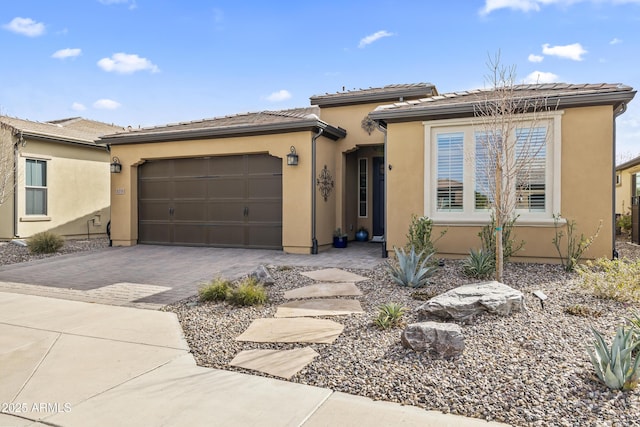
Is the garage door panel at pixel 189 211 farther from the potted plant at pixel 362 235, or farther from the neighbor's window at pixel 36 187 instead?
the neighbor's window at pixel 36 187

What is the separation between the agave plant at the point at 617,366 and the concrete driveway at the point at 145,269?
4.90 meters

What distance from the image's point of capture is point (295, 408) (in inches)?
108

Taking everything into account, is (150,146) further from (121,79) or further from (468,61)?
(468,61)

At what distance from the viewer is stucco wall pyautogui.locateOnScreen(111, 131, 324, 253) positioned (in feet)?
32.4

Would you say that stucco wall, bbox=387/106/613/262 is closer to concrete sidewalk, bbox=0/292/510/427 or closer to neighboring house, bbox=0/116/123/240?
concrete sidewalk, bbox=0/292/510/427

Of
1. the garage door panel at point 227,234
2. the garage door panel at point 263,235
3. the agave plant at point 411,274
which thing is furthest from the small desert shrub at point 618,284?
the garage door panel at point 227,234

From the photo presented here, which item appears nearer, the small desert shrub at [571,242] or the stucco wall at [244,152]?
the small desert shrub at [571,242]

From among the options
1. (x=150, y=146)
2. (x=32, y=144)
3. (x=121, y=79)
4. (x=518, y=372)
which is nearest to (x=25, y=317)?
(x=518, y=372)

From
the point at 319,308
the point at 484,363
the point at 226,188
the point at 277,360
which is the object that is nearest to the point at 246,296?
the point at 319,308

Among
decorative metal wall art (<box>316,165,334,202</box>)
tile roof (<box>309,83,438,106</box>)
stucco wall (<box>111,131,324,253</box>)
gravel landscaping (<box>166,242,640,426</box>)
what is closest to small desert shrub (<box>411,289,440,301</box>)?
gravel landscaping (<box>166,242,640,426</box>)

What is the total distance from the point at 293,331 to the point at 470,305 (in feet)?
6.07

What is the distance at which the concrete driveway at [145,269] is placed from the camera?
20.6 ft

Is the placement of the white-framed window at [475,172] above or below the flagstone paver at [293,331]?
above

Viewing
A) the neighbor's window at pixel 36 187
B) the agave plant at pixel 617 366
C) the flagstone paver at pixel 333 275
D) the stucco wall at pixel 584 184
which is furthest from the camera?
the neighbor's window at pixel 36 187
